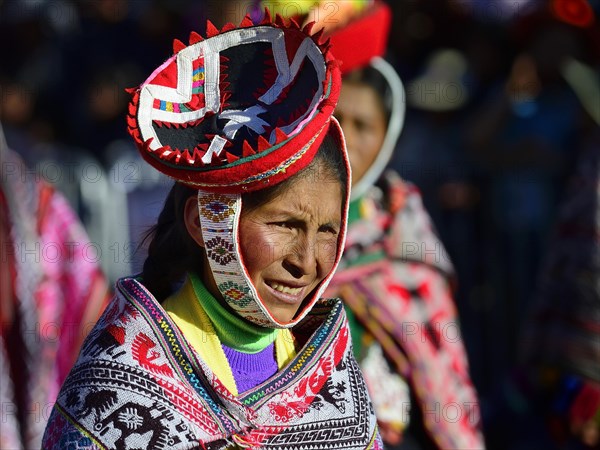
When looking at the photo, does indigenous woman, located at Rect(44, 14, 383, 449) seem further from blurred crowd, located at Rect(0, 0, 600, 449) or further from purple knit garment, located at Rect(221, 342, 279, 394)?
blurred crowd, located at Rect(0, 0, 600, 449)

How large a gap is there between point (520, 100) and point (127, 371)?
4887 mm

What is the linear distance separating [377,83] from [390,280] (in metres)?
0.80

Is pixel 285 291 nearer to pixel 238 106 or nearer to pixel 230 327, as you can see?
pixel 230 327


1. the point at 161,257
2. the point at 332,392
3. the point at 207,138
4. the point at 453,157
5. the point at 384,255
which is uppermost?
the point at 207,138

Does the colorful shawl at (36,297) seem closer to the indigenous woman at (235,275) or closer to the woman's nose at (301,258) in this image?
the indigenous woman at (235,275)

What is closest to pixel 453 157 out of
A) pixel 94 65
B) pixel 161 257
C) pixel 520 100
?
pixel 520 100

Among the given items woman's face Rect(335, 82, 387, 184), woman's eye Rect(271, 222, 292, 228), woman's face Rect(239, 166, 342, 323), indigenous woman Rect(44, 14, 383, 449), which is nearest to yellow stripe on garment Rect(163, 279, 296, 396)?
indigenous woman Rect(44, 14, 383, 449)

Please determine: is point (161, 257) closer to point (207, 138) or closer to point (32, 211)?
point (207, 138)

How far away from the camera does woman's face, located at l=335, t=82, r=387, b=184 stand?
4.82m

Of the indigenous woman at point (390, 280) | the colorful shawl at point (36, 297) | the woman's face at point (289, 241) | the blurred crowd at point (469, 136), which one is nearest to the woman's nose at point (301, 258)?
the woman's face at point (289, 241)

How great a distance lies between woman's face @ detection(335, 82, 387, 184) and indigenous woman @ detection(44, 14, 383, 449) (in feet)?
5.87

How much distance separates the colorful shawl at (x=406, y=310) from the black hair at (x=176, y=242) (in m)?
1.54

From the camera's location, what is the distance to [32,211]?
5.30m

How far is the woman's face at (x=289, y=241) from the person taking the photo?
9.48ft
